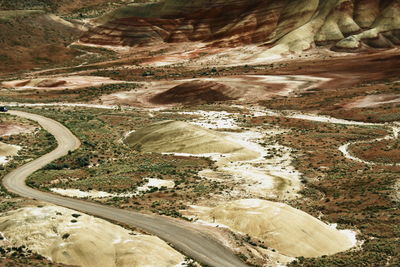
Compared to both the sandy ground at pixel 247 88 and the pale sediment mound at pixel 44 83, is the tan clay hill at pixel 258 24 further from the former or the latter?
the pale sediment mound at pixel 44 83

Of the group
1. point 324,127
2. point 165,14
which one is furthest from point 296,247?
point 165,14

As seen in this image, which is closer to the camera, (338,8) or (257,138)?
(257,138)

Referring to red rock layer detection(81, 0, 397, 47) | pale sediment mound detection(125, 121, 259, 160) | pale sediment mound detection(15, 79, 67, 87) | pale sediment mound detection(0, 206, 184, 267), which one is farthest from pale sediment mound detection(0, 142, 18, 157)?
red rock layer detection(81, 0, 397, 47)

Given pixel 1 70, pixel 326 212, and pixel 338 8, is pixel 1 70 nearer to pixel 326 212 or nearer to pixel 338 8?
pixel 338 8

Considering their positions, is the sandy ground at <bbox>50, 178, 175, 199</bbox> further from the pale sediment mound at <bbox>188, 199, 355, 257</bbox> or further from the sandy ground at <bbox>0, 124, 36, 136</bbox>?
the sandy ground at <bbox>0, 124, 36, 136</bbox>

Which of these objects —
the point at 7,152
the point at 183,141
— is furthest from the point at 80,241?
the point at 183,141

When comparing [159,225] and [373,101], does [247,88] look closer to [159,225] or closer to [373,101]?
[373,101]

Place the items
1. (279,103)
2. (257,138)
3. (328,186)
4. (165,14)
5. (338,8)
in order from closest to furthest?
(328,186), (257,138), (279,103), (338,8), (165,14)
